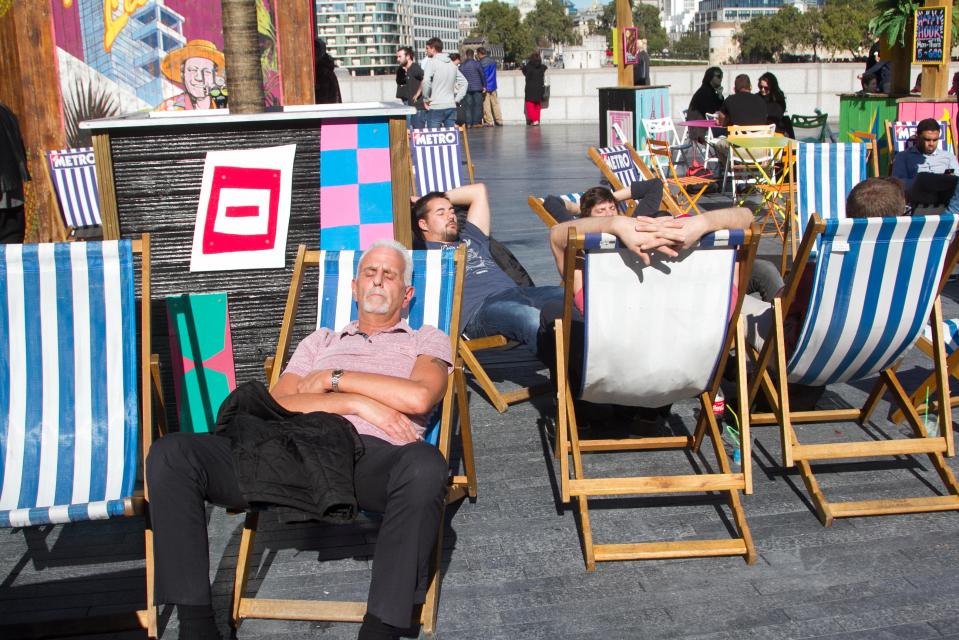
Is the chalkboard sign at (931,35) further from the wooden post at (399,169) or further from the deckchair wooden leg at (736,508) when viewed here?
the deckchair wooden leg at (736,508)

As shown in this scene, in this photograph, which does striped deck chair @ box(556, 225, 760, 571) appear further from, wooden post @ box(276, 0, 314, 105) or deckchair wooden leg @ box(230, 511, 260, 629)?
wooden post @ box(276, 0, 314, 105)

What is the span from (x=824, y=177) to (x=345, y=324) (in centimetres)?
383

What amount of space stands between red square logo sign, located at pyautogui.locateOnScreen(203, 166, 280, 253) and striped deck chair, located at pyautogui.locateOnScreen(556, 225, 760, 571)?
4.45 feet

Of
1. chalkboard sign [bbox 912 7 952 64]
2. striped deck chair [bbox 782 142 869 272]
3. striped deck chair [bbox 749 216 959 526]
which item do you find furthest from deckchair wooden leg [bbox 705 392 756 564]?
chalkboard sign [bbox 912 7 952 64]

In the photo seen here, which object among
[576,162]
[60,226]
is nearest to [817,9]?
[576,162]

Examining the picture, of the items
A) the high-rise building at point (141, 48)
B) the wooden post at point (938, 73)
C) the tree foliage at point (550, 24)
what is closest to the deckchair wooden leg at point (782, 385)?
the high-rise building at point (141, 48)

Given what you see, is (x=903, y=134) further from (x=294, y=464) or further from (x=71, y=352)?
(x=71, y=352)

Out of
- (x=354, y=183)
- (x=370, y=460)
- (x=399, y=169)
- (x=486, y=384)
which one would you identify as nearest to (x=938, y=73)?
(x=486, y=384)

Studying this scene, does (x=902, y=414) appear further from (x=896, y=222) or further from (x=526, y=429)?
(x=526, y=429)

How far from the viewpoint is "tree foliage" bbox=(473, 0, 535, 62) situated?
140 m

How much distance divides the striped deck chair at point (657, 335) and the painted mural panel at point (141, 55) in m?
5.20

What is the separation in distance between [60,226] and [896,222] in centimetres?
656

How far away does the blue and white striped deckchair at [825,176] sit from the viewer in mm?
6258

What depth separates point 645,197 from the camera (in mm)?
5707
